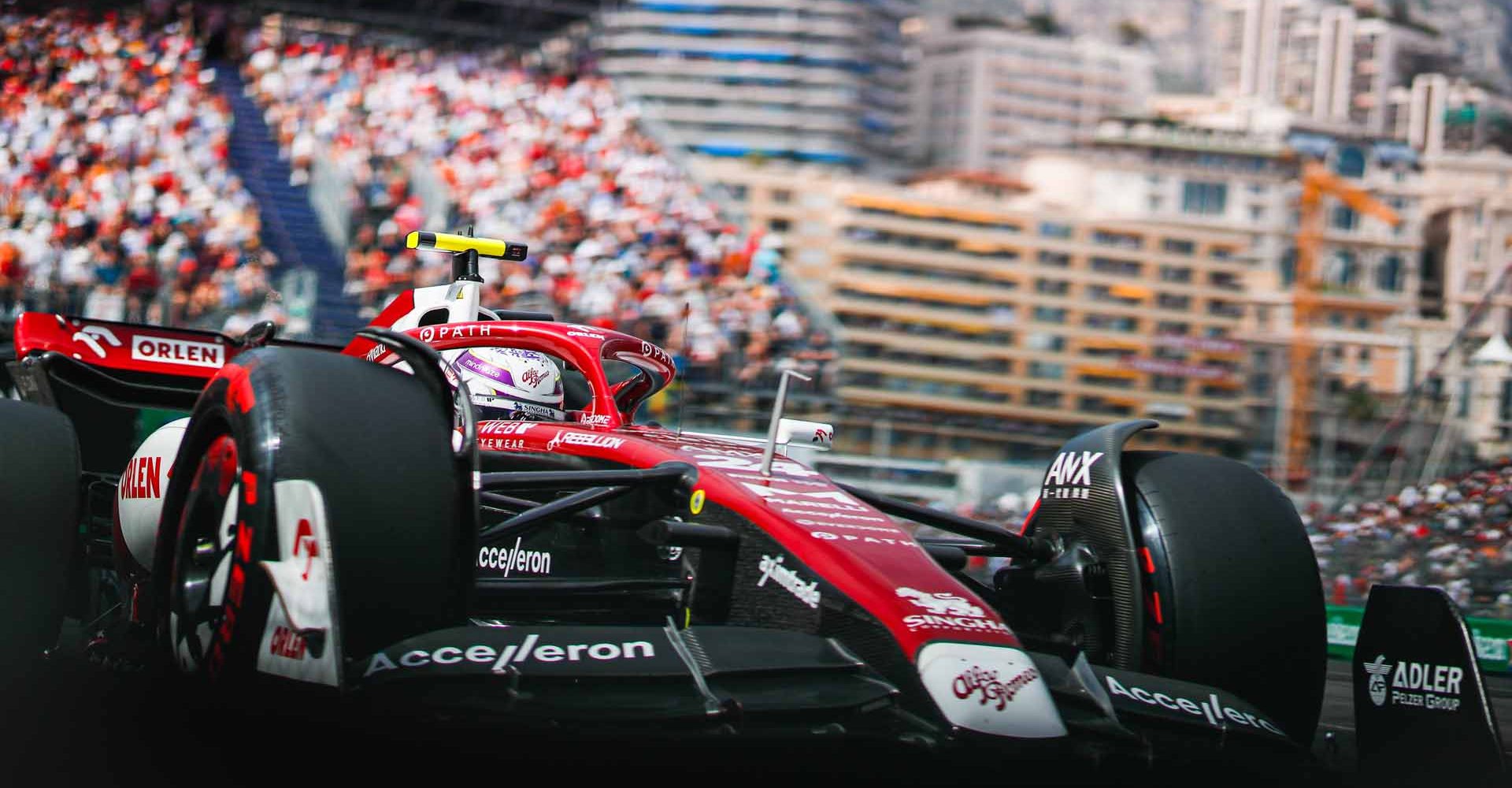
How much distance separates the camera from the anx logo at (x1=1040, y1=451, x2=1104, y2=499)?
556 centimetres

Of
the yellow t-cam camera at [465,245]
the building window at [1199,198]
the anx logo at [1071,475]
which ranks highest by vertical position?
the building window at [1199,198]

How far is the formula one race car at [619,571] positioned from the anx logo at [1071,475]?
0.01m

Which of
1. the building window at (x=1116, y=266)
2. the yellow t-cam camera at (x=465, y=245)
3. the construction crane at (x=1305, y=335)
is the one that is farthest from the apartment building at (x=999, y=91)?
the yellow t-cam camera at (x=465, y=245)

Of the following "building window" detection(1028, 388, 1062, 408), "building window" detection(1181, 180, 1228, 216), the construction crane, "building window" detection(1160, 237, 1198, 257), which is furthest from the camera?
"building window" detection(1181, 180, 1228, 216)

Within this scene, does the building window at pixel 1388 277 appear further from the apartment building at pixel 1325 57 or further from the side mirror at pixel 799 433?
the side mirror at pixel 799 433

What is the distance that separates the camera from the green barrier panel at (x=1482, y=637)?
10156 mm

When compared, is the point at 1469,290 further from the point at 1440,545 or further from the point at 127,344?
the point at 127,344

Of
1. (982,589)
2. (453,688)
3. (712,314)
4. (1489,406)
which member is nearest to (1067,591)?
(982,589)

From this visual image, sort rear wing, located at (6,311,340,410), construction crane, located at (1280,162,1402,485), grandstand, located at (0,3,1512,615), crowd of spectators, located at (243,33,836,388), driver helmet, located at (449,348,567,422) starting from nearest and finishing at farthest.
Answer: driver helmet, located at (449,348,567,422)
rear wing, located at (6,311,340,410)
grandstand, located at (0,3,1512,615)
crowd of spectators, located at (243,33,836,388)
construction crane, located at (1280,162,1402,485)

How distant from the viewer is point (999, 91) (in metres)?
142

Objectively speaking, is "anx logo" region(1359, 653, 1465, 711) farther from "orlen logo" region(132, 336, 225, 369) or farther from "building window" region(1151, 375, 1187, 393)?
"building window" region(1151, 375, 1187, 393)

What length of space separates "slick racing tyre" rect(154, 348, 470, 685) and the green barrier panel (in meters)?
7.00

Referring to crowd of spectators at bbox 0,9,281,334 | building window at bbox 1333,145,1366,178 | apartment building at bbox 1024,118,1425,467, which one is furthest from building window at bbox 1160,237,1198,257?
building window at bbox 1333,145,1366,178

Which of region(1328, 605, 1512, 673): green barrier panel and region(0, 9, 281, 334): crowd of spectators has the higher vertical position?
region(0, 9, 281, 334): crowd of spectators
